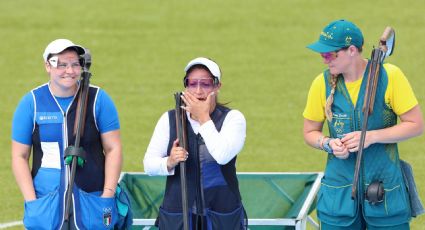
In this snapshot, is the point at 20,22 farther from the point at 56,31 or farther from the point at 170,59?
the point at 170,59

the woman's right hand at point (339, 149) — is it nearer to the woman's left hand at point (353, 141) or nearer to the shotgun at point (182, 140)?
the woman's left hand at point (353, 141)

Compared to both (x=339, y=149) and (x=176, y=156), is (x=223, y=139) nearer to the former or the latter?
(x=176, y=156)

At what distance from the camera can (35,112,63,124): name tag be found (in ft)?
28.9

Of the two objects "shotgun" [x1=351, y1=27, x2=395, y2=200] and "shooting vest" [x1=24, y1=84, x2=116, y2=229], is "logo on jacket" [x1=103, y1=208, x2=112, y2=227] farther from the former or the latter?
"shotgun" [x1=351, y1=27, x2=395, y2=200]

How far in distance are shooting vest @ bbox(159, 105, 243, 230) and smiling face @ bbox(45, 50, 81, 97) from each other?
77 centimetres

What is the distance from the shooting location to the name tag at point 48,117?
8797mm

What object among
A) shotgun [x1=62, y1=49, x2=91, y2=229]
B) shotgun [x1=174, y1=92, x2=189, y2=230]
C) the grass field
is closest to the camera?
shotgun [x1=174, y1=92, x2=189, y2=230]

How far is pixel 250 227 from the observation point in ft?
33.3

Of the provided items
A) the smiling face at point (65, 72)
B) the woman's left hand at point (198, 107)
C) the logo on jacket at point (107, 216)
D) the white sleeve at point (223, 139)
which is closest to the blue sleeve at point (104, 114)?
the smiling face at point (65, 72)

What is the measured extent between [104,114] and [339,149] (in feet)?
5.61

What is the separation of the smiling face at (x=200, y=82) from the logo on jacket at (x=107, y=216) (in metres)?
1.10

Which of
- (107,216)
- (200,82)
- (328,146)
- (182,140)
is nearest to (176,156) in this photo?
(182,140)

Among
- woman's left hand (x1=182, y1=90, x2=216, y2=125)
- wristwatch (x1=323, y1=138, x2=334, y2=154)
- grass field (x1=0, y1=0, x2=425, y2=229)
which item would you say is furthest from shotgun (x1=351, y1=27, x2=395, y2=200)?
grass field (x1=0, y1=0, x2=425, y2=229)

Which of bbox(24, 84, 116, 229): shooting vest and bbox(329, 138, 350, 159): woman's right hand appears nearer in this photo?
bbox(329, 138, 350, 159): woman's right hand
